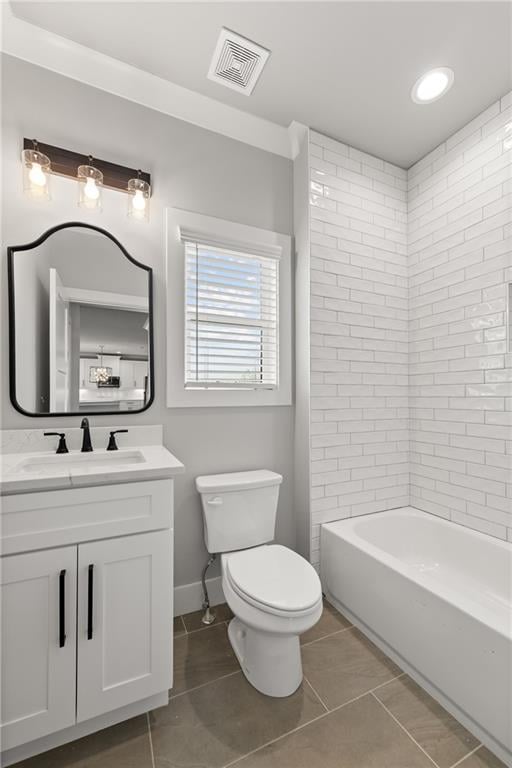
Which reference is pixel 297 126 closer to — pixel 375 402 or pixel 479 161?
pixel 479 161

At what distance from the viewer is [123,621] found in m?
1.24

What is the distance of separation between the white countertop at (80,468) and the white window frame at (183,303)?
0.36 m

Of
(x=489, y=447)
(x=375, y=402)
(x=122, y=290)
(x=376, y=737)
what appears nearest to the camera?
(x=376, y=737)

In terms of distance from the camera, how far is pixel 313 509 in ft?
6.91

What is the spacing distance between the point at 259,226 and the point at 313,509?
1.73 meters

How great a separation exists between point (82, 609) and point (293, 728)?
88 centimetres

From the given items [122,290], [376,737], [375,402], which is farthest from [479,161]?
[376,737]

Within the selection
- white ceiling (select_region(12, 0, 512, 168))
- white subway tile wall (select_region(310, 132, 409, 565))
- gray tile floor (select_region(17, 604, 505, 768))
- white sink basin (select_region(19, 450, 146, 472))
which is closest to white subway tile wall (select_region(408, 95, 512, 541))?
white subway tile wall (select_region(310, 132, 409, 565))

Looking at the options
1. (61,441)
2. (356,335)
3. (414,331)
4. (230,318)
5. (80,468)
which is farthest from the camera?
(414,331)

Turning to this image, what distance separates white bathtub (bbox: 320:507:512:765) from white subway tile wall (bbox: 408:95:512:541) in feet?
0.57

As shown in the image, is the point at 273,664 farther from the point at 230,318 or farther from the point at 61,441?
the point at 230,318

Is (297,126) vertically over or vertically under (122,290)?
over

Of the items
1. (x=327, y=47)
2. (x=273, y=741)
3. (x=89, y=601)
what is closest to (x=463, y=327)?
(x=327, y=47)

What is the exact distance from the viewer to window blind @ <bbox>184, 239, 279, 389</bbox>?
1.97 metres
